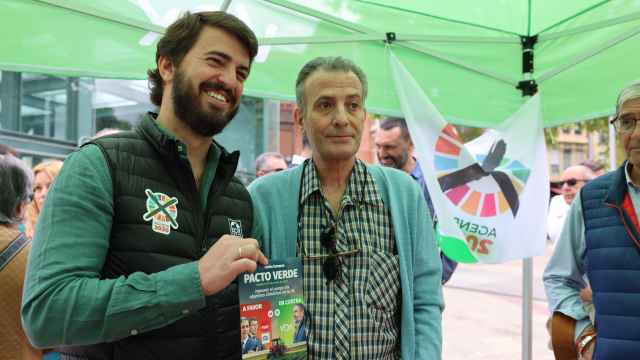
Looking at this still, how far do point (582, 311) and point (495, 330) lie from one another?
608 centimetres

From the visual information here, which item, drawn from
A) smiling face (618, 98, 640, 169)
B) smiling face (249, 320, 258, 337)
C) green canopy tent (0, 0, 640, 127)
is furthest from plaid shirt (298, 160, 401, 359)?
green canopy tent (0, 0, 640, 127)

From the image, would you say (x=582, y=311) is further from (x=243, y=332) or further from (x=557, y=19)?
(x=557, y=19)

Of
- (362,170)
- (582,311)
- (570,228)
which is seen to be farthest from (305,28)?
(582,311)

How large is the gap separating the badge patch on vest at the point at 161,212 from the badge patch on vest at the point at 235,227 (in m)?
0.21

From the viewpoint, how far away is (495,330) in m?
8.16

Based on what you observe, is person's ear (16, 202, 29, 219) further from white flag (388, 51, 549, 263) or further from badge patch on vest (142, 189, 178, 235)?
white flag (388, 51, 549, 263)

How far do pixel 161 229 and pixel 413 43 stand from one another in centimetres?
274

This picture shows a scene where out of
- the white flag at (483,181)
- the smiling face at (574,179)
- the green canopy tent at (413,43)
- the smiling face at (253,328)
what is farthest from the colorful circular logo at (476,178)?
the smiling face at (574,179)

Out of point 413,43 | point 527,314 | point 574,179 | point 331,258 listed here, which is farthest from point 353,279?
point 574,179

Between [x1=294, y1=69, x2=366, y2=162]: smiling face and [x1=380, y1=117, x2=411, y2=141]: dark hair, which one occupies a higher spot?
[x1=380, y1=117, x2=411, y2=141]: dark hair

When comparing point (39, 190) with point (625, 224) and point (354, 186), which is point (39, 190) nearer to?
point (354, 186)

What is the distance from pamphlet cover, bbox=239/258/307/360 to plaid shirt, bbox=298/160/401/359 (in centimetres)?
26

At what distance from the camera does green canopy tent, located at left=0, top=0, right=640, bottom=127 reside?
9.20ft

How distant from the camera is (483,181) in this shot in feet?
11.9
